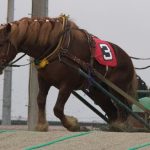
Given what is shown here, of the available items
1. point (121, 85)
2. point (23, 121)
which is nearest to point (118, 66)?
point (121, 85)

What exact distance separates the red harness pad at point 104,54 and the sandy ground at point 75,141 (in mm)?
1496

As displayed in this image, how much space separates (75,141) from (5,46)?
1973 millimetres

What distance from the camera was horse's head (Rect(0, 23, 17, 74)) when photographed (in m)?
8.46

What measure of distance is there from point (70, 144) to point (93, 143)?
0.23m

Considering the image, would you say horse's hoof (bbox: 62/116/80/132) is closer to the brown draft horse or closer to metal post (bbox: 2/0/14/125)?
the brown draft horse

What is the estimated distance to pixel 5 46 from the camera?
8484mm

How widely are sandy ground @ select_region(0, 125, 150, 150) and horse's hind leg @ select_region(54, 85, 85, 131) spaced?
0.79m

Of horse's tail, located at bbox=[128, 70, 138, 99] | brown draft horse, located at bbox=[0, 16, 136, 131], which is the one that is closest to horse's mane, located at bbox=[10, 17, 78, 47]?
brown draft horse, located at bbox=[0, 16, 136, 131]

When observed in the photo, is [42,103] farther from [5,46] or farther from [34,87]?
[34,87]

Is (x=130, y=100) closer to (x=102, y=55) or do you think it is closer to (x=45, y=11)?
(x=102, y=55)

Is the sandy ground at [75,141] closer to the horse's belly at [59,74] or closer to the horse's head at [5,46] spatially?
the horse's belly at [59,74]

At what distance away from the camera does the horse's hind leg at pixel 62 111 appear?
842cm

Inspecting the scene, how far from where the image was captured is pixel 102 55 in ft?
29.0

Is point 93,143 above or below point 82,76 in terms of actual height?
below
